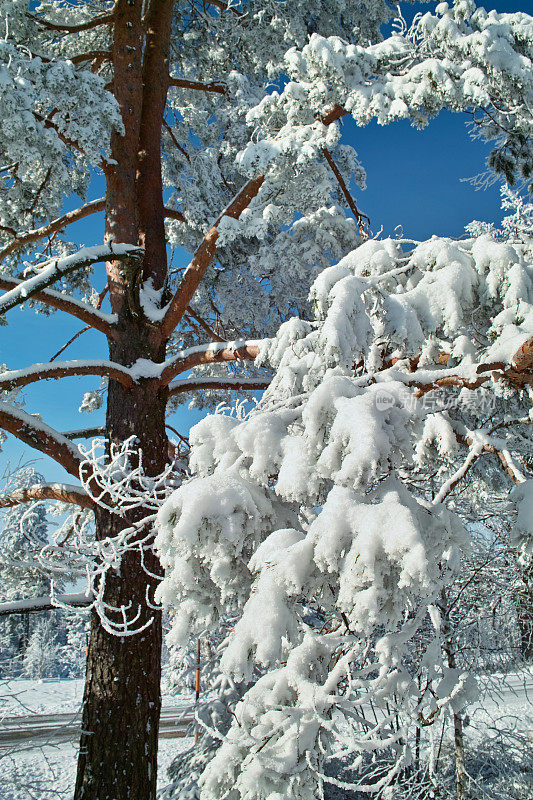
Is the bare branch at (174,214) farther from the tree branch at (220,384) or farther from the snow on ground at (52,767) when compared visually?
the snow on ground at (52,767)

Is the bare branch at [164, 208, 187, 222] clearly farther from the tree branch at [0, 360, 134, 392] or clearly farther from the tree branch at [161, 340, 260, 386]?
the tree branch at [0, 360, 134, 392]

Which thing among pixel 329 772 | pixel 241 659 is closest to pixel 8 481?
pixel 241 659

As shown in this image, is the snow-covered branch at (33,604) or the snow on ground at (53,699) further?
the snow on ground at (53,699)

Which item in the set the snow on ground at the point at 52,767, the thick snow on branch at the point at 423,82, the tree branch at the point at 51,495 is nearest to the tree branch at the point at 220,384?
the tree branch at the point at 51,495

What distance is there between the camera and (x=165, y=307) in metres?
5.92

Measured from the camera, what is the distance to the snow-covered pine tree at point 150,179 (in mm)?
4422

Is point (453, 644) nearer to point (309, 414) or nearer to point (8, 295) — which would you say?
point (309, 414)

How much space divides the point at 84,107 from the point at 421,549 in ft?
16.1

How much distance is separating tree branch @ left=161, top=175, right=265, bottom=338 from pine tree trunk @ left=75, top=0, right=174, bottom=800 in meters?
0.27

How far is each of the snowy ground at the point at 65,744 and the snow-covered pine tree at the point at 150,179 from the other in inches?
46.9

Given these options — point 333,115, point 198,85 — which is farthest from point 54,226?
point 333,115

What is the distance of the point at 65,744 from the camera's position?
16.0 meters

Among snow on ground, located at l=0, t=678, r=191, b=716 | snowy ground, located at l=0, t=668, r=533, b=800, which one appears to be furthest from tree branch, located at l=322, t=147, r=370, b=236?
snow on ground, located at l=0, t=678, r=191, b=716

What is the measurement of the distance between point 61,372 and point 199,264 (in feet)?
6.07
